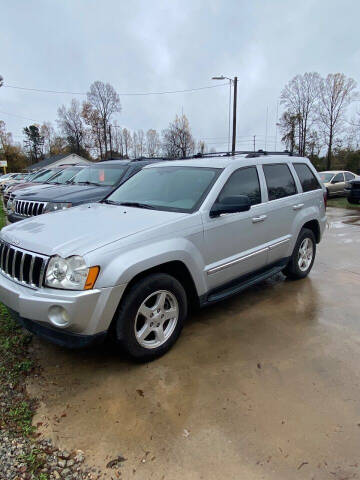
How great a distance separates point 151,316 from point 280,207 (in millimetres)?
2326

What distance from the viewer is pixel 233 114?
2050 cm

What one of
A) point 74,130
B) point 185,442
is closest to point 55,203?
point 185,442

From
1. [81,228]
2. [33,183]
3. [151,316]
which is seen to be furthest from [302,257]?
[33,183]

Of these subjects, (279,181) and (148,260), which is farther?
(279,181)

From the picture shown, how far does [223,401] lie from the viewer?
2.49 meters

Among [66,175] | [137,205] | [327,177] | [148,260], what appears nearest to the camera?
[148,260]

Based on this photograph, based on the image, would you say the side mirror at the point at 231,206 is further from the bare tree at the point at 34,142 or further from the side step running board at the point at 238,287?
the bare tree at the point at 34,142

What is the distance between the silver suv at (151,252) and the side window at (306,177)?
42cm

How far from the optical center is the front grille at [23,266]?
8.48 feet

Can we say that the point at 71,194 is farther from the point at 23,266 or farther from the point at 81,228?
the point at 23,266

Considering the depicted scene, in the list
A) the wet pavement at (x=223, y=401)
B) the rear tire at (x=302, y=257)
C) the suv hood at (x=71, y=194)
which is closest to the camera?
the wet pavement at (x=223, y=401)

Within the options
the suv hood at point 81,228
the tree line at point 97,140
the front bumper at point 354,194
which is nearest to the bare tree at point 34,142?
the tree line at point 97,140

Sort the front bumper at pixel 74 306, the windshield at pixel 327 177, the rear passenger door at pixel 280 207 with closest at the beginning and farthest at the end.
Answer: the front bumper at pixel 74 306 < the rear passenger door at pixel 280 207 < the windshield at pixel 327 177

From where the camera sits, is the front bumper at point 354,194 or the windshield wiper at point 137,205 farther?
the front bumper at point 354,194
